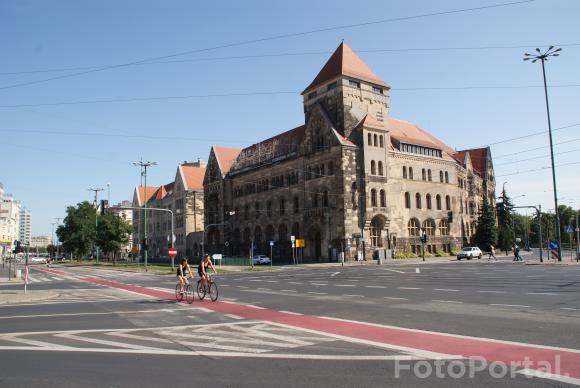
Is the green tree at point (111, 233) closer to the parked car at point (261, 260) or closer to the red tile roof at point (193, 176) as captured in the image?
the red tile roof at point (193, 176)

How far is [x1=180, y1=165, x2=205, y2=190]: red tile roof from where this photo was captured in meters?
92.9

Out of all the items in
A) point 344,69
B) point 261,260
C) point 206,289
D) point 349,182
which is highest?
point 344,69

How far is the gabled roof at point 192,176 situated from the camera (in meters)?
92.8

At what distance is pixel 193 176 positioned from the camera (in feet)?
312

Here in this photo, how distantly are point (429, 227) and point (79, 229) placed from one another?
6770cm

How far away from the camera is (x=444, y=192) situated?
6731cm

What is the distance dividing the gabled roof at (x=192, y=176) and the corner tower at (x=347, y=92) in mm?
36890

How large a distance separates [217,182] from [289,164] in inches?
829

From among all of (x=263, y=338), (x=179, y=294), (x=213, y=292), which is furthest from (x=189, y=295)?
(x=263, y=338)

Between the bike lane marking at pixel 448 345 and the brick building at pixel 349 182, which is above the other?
the brick building at pixel 349 182

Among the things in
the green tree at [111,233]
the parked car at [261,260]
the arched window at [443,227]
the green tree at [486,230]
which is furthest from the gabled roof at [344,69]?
the green tree at [111,233]

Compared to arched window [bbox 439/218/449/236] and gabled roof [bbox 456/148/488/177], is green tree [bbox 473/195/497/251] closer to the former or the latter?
arched window [bbox 439/218/449/236]

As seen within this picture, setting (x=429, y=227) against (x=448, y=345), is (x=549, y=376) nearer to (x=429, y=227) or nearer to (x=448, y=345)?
(x=448, y=345)

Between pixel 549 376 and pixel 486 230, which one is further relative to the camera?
pixel 486 230
